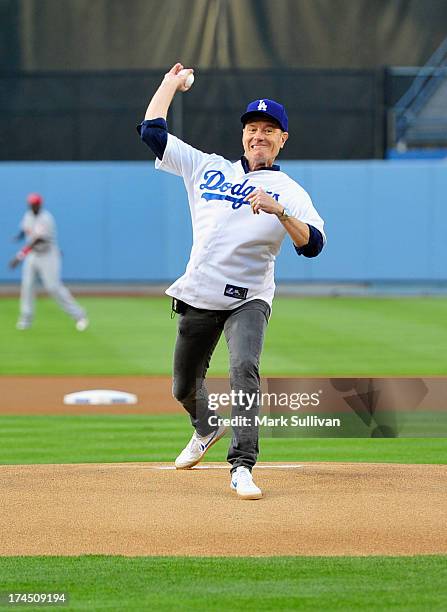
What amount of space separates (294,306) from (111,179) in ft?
20.7

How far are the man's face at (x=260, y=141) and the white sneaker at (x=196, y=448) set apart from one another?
1.65 meters

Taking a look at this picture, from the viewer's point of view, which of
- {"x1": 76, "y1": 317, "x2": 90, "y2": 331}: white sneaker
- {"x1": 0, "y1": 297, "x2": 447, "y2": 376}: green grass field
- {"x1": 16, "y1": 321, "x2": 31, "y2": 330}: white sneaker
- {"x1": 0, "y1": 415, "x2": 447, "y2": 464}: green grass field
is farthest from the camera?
{"x1": 16, "y1": 321, "x2": 31, "y2": 330}: white sneaker

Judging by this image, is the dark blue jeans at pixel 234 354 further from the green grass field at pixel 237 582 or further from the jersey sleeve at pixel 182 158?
the green grass field at pixel 237 582

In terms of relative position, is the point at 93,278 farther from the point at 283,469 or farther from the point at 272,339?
the point at 283,469

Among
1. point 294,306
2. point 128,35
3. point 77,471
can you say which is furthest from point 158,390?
point 128,35

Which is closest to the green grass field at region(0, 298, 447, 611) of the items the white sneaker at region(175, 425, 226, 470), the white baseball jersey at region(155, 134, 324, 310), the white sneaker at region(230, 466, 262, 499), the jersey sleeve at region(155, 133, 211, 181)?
the white sneaker at region(230, 466, 262, 499)

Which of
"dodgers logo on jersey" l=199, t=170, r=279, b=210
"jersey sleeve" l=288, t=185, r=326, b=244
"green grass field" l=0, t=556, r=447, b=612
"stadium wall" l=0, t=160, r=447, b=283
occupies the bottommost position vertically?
"green grass field" l=0, t=556, r=447, b=612

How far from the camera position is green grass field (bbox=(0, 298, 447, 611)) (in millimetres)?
4875

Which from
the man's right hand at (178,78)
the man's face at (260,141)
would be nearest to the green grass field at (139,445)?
the man's face at (260,141)

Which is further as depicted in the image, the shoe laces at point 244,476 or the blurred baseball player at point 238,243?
the shoe laces at point 244,476

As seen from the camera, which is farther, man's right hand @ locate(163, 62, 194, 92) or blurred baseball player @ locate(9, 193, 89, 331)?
blurred baseball player @ locate(9, 193, 89, 331)

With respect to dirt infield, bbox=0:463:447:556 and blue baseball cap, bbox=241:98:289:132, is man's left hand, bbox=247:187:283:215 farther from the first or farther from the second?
dirt infield, bbox=0:463:447:556

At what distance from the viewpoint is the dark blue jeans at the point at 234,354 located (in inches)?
256

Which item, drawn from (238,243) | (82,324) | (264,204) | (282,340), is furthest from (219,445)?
(82,324)
